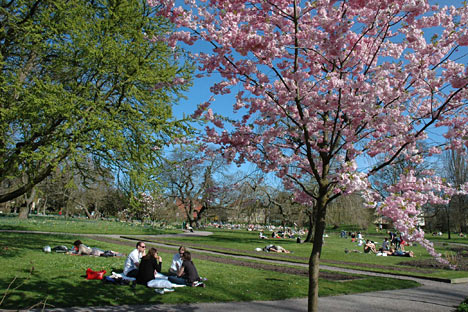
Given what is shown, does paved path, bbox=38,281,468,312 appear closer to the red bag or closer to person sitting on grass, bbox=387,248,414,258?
the red bag

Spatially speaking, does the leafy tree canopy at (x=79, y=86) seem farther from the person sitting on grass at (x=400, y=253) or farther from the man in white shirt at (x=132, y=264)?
the person sitting on grass at (x=400, y=253)

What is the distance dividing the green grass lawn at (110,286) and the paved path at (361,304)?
401 mm

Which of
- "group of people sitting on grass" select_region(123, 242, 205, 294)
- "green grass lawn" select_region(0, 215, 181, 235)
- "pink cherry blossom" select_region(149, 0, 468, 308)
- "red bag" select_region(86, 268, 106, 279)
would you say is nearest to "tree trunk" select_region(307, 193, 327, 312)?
"pink cherry blossom" select_region(149, 0, 468, 308)

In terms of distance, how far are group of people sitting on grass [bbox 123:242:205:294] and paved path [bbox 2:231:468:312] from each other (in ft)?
4.87

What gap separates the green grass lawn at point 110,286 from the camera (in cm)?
707

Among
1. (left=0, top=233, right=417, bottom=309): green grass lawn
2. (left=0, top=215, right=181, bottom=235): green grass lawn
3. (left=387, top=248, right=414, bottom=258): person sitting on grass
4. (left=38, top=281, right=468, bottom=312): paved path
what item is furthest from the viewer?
(left=0, top=215, right=181, bottom=235): green grass lawn

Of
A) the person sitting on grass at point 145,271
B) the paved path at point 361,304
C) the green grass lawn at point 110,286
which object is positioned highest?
the person sitting on grass at point 145,271

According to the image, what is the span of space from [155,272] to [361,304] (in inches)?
210

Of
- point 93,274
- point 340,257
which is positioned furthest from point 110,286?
point 340,257

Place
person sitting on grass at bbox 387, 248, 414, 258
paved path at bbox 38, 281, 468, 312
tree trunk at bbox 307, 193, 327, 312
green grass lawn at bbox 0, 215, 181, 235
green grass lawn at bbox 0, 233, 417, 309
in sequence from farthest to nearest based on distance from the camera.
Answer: green grass lawn at bbox 0, 215, 181, 235, person sitting on grass at bbox 387, 248, 414, 258, paved path at bbox 38, 281, 468, 312, green grass lawn at bbox 0, 233, 417, 309, tree trunk at bbox 307, 193, 327, 312

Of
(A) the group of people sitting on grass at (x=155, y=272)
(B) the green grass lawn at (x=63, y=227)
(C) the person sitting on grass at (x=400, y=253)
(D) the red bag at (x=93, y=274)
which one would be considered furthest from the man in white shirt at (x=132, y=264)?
(C) the person sitting on grass at (x=400, y=253)

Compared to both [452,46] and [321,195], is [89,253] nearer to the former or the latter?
[321,195]

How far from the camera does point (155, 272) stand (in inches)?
372

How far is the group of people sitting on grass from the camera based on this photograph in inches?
347
